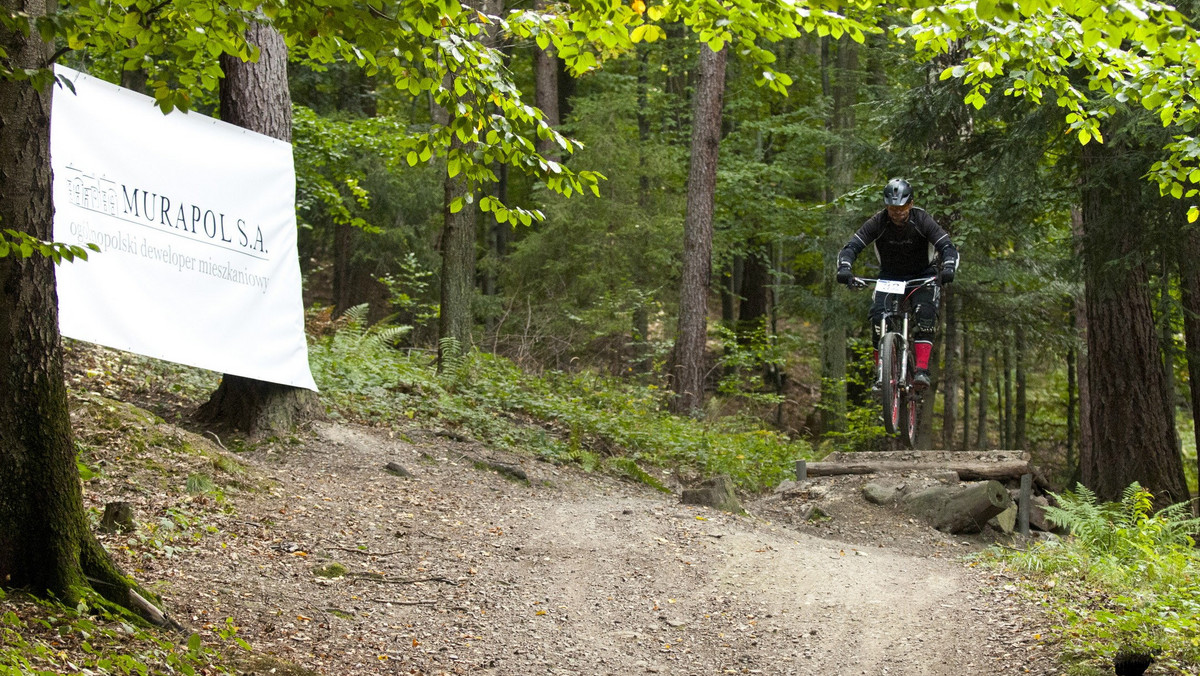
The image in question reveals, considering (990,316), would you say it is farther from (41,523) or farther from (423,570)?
(41,523)

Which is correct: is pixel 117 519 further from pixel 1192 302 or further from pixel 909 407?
pixel 1192 302

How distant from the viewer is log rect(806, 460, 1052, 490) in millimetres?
12367

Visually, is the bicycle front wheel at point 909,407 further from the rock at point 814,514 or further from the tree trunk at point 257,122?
the tree trunk at point 257,122

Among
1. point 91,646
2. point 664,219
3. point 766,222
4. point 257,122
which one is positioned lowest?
point 91,646

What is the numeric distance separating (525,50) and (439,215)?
693 cm

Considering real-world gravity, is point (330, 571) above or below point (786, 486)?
above

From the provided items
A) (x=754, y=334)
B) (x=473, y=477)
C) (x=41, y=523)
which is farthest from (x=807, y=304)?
(x=41, y=523)

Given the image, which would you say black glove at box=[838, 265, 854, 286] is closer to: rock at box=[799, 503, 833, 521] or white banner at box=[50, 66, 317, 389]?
rock at box=[799, 503, 833, 521]

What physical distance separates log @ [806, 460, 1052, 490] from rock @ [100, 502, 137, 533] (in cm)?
916

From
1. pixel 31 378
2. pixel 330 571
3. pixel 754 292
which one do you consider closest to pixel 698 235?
pixel 754 292

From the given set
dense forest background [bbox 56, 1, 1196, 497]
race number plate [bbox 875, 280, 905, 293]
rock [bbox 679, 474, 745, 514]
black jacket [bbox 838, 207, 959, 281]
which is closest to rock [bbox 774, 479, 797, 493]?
rock [bbox 679, 474, 745, 514]

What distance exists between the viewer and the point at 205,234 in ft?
26.4

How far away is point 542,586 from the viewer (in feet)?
23.5

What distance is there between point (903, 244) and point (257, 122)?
19.2 feet
